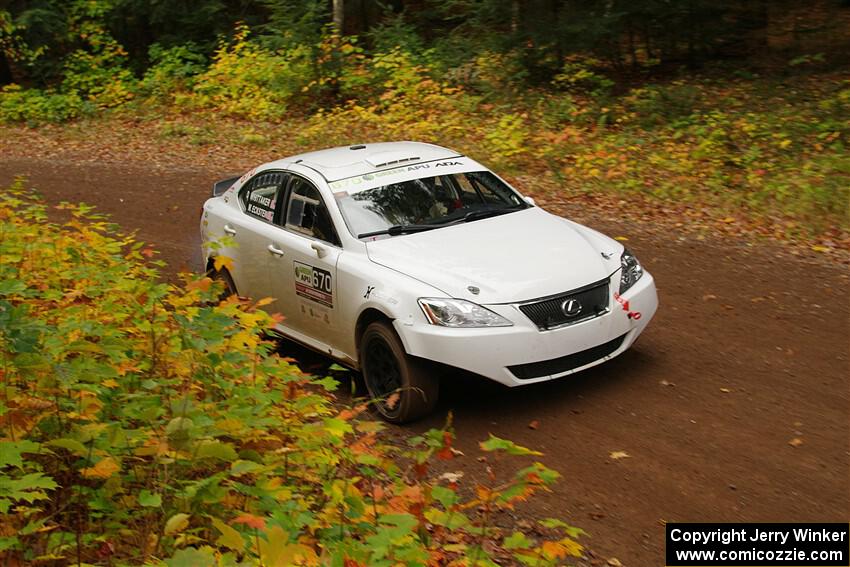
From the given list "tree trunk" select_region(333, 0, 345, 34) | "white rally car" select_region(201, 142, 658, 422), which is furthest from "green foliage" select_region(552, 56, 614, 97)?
"white rally car" select_region(201, 142, 658, 422)

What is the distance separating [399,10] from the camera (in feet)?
81.0

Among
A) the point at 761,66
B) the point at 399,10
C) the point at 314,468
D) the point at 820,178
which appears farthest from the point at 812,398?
the point at 399,10

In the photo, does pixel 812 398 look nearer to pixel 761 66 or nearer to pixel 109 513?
pixel 109 513

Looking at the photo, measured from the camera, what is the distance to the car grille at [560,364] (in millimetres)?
6668

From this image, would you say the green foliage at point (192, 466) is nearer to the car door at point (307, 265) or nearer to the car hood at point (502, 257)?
the car hood at point (502, 257)

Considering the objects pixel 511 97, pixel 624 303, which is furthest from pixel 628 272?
pixel 511 97

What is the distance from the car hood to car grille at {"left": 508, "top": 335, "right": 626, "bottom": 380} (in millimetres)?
503

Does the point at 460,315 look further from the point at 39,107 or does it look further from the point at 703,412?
the point at 39,107

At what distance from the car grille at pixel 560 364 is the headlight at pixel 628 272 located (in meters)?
0.48

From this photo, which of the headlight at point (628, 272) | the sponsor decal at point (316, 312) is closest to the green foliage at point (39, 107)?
the sponsor decal at point (316, 312)

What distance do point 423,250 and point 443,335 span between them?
3.14 ft

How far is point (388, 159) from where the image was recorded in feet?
27.3

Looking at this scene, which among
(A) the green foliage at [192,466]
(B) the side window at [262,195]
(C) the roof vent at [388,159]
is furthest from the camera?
(B) the side window at [262,195]

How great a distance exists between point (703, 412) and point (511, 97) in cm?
1234
